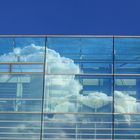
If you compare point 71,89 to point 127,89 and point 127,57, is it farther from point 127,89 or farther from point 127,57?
point 127,57

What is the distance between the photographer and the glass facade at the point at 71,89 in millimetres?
11656

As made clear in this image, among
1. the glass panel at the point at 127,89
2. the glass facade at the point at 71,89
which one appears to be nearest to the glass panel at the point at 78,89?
the glass facade at the point at 71,89

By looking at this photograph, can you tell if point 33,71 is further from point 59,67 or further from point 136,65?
point 136,65

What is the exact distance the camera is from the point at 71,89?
1182 centimetres

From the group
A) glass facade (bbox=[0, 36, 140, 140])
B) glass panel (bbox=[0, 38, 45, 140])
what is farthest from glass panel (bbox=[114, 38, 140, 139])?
glass panel (bbox=[0, 38, 45, 140])

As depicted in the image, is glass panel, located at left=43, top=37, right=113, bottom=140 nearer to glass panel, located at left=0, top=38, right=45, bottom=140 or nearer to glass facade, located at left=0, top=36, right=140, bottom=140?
glass facade, located at left=0, top=36, right=140, bottom=140

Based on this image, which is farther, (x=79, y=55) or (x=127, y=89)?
(x=79, y=55)

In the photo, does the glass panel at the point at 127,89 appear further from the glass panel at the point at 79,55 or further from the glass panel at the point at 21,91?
the glass panel at the point at 21,91

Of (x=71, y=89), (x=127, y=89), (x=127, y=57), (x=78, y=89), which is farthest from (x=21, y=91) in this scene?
(x=127, y=57)

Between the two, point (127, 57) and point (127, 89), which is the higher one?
point (127, 57)

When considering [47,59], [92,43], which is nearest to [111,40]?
[92,43]

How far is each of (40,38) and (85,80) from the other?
44.0 inches

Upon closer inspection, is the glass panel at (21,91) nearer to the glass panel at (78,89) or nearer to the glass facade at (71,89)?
the glass facade at (71,89)

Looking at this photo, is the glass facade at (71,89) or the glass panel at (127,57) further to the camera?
the glass panel at (127,57)
